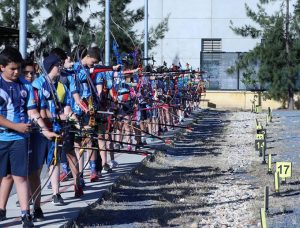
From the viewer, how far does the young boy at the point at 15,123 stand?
6566 millimetres

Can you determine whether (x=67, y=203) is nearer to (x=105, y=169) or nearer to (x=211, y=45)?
(x=105, y=169)

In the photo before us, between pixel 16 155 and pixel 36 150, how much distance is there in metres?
0.42

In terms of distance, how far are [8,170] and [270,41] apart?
1171 inches

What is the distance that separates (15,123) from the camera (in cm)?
650

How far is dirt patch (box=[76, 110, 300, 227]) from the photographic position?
800cm

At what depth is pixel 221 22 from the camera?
41469 millimetres

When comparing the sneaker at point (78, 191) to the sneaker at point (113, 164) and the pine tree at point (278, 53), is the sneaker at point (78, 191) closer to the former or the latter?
the sneaker at point (113, 164)

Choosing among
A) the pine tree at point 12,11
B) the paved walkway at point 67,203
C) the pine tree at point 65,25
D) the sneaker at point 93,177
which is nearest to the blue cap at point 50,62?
the paved walkway at point 67,203

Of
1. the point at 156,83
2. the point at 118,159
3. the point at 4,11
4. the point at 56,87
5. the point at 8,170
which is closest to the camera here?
the point at 8,170

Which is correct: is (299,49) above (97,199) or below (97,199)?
above

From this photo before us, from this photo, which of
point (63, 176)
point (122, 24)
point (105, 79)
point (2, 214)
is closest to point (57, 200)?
point (2, 214)

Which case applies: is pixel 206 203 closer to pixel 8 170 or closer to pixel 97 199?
pixel 97 199

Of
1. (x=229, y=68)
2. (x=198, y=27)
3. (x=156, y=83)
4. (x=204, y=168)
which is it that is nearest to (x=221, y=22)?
(x=198, y=27)

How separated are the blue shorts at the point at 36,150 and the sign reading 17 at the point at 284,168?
3736 mm
